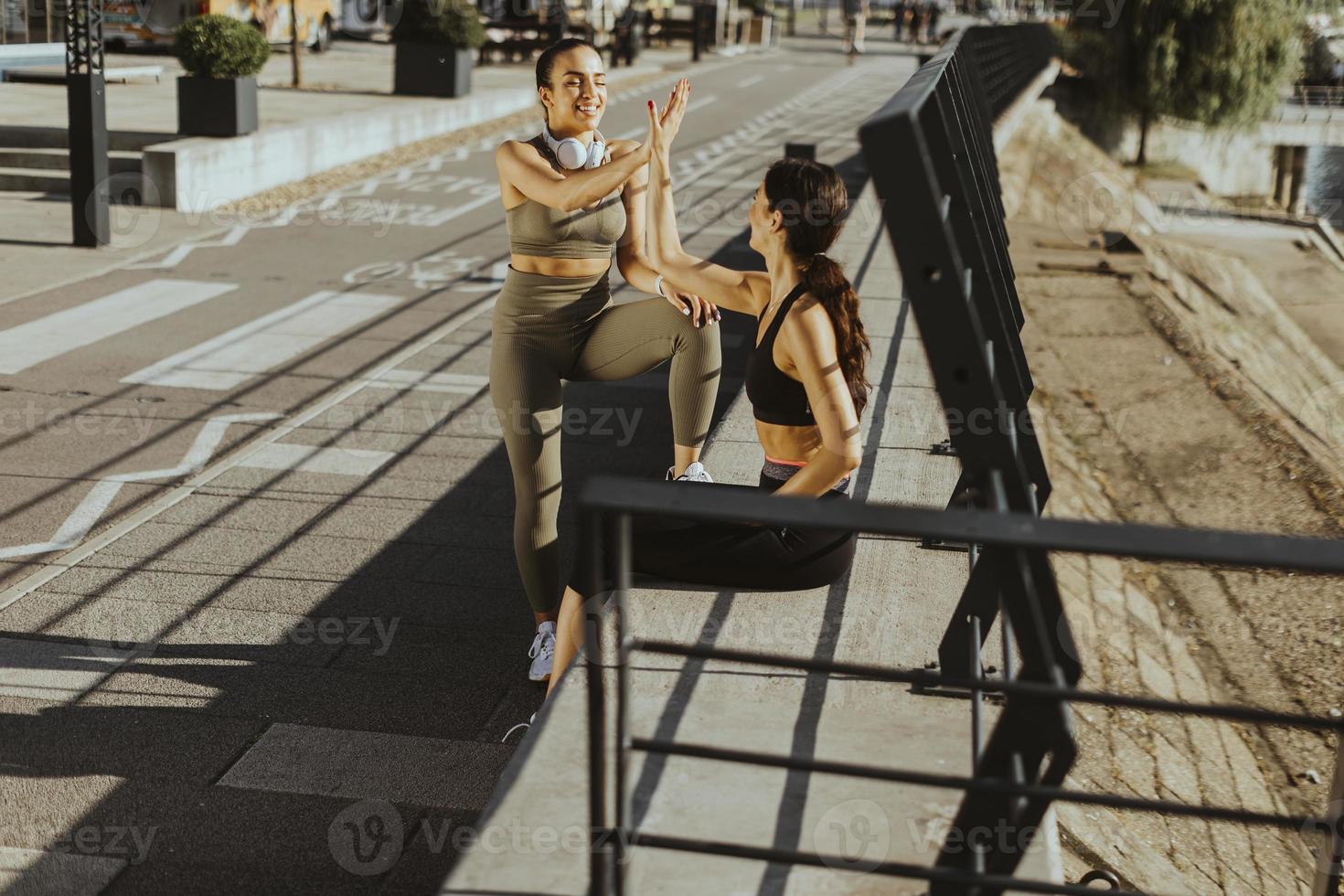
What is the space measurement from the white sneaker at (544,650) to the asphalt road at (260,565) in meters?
0.16

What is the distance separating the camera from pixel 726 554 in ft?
13.0

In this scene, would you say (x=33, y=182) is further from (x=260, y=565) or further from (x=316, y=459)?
(x=260, y=565)

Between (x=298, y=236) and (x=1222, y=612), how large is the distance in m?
9.47

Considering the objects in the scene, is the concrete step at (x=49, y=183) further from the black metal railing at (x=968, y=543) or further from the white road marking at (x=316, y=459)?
the black metal railing at (x=968, y=543)

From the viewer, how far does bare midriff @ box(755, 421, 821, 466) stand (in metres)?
4.15

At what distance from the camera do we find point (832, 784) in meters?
3.61

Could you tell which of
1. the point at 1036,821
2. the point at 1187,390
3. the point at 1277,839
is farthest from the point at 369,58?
the point at 1036,821

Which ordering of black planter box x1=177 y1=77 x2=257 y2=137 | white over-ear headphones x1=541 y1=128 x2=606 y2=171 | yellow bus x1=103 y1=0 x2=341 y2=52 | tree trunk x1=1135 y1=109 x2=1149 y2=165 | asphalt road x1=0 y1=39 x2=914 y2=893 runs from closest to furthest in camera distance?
asphalt road x1=0 y1=39 x2=914 y2=893
white over-ear headphones x1=541 y1=128 x2=606 y2=171
black planter box x1=177 y1=77 x2=257 y2=137
yellow bus x1=103 y1=0 x2=341 y2=52
tree trunk x1=1135 y1=109 x2=1149 y2=165

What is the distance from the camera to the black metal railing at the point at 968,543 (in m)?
2.24

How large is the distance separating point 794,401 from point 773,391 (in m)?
0.06

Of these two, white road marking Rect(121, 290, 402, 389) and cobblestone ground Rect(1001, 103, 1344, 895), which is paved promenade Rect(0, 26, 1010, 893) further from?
cobblestone ground Rect(1001, 103, 1344, 895)

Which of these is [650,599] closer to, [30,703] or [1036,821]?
[1036,821]

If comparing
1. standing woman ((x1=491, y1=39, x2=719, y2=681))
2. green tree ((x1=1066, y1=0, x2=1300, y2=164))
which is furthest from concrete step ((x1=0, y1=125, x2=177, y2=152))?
green tree ((x1=1066, y1=0, x2=1300, y2=164))

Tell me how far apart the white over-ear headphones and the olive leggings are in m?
0.38
